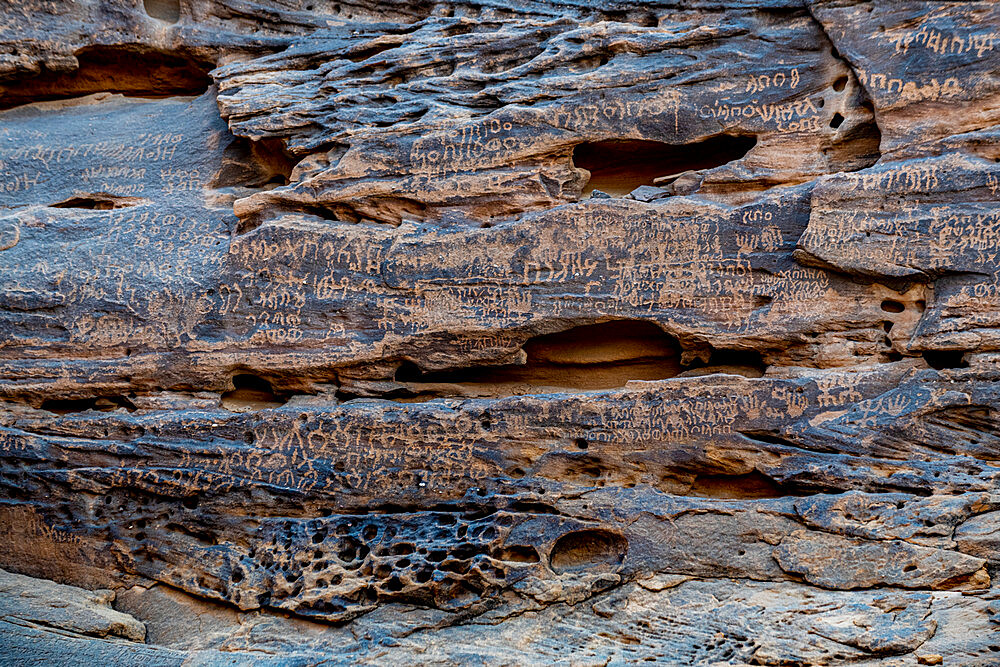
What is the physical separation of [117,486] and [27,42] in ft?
13.0

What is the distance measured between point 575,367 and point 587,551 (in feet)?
4.72

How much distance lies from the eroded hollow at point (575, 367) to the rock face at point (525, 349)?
0.03 metres

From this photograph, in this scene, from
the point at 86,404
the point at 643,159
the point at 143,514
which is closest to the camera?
the point at 143,514

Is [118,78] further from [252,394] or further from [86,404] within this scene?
[252,394]

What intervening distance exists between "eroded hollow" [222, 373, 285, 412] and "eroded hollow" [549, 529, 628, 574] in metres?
2.37

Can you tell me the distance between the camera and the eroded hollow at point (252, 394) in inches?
261

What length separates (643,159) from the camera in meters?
7.03

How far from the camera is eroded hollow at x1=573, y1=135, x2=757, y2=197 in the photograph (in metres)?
6.83

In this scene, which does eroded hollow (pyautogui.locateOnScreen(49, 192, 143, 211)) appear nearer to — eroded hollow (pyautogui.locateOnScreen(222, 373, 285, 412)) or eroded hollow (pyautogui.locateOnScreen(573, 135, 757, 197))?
eroded hollow (pyautogui.locateOnScreen(222, 373, 285, 412))

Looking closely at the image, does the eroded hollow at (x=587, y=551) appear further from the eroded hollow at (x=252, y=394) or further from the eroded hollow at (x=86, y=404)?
the eroded hollow at (x=86, y=404)

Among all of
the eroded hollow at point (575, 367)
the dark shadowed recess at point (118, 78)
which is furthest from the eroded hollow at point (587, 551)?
the dark shadowed recess at point (118, 78)

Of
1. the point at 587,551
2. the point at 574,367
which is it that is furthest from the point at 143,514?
the point at 574,367

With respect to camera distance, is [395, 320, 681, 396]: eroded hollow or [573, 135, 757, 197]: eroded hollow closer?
[395, 320, 681, 396]: eroded hollow

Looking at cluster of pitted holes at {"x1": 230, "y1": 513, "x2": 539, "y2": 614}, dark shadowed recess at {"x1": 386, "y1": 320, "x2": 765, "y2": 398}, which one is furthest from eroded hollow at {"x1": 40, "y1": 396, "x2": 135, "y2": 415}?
dark shadowed recess at {"x1": 386, "y1": 320, "x2": 765, "y2": 398}
